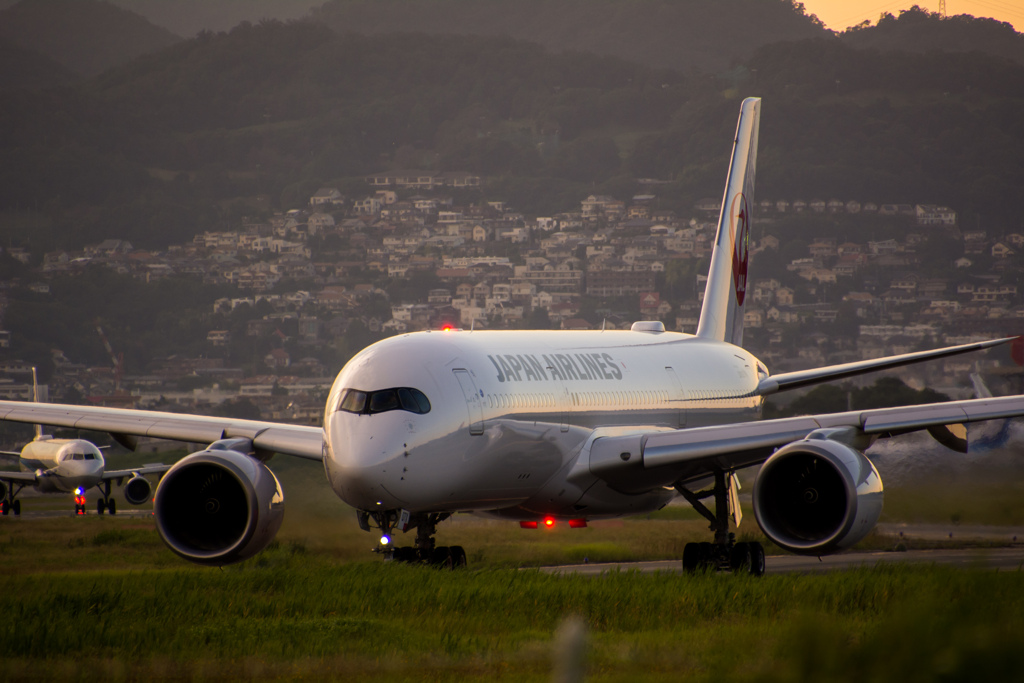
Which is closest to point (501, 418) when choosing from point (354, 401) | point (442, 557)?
point (354, 401)

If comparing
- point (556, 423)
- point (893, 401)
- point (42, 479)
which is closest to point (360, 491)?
point (556, 423)

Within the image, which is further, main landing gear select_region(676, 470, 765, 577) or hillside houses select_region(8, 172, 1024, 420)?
hillside houses select_region(8, 172, 1024, 420)

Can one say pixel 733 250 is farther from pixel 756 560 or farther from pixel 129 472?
pixel 129 472

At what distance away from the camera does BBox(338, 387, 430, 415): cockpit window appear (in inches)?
632

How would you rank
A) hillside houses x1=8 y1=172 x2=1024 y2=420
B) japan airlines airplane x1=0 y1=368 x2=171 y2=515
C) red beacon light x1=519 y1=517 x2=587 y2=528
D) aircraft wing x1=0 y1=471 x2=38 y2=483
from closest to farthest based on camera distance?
red beacon light x1=519 y1=517 x2=587 y2=528 → japan airlines airplane x1=0 y1=368 x2=171 y2=515 → aircraft wing x1=0 y1=471 x2=38 y2=483 → hillside houses x1=8 y1=172 x2=1024 y2=420

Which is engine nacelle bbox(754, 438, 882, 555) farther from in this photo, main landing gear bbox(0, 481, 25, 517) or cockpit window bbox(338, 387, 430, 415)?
main landing gear bbox(0, 481, 25, 517)

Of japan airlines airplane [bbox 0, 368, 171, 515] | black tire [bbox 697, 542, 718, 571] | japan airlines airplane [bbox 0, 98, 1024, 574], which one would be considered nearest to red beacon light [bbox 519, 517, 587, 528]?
japan airlines airplane [bbox 0, 98, 1024, 574]

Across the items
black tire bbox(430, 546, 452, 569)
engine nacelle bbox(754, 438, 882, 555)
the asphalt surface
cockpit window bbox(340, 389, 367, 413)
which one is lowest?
the asphalt surface

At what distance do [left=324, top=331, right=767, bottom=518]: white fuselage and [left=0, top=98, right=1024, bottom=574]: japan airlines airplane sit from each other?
3 centimetres

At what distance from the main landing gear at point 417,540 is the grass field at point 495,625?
55 cm

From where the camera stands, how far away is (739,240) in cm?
2867

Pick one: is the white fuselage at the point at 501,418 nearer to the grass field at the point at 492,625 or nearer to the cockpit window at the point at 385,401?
the cockpit window at the point at 385,401

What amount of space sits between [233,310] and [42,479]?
459 ft

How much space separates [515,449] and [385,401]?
7.95ft
